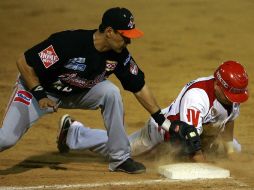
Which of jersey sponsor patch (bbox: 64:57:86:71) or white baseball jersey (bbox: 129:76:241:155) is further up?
jersey sponsor patch (bbox: 64:57:86:71)

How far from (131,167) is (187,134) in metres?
0.65

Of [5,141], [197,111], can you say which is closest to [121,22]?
[197,111]

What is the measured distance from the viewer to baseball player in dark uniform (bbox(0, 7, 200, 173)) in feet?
21.6

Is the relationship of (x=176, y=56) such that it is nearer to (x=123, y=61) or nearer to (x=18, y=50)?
(x=18, y=50)

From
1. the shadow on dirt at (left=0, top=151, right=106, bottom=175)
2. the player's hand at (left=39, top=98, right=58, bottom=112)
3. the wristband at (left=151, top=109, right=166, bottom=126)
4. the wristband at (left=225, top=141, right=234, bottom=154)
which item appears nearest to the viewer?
the player's hand at (left=39, top=98, right=58, bottom=112)

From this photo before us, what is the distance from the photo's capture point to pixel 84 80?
6.84 m

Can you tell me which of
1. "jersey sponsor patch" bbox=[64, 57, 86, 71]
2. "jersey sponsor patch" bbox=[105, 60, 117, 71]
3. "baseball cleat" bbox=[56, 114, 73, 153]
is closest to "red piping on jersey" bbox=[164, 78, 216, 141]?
"jersey sponsor patch" bbox=[105, 60, 117, 71]

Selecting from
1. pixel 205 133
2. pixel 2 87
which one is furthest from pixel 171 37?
pixel 205 133

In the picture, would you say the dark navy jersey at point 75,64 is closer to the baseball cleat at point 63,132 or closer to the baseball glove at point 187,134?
the baseball glove at point 187,134

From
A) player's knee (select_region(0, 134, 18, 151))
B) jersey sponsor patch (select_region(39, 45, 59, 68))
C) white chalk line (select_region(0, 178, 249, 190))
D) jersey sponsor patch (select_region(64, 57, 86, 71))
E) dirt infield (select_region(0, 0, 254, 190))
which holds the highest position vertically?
jersey sponsor patch (select_region(39, 45, 59, 68))

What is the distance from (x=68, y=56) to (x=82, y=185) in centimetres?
117

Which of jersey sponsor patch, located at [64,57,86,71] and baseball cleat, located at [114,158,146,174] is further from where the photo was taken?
baseball cleat, located at [114,158,146,174]

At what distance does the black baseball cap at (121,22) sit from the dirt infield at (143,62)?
1.32 meters

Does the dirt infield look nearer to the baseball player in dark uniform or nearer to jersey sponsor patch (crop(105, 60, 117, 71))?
the baseball player in dark uniform
